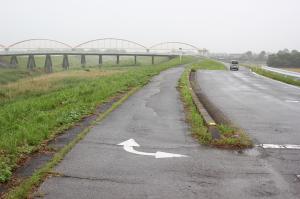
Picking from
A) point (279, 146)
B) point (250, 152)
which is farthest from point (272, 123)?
point (250, 152)

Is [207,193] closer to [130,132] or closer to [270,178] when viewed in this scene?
[270,178]

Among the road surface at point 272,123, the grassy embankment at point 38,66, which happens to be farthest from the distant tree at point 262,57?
the road surface at point 272,123

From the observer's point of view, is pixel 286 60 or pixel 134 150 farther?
pixel 286 60

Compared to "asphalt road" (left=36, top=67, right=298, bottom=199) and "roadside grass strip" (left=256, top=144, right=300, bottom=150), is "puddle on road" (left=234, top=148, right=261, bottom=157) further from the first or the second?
"roadside grass strip" (left=256, top=144, right=300, bottom=150)

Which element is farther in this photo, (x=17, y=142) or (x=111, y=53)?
(x=111, y=53)

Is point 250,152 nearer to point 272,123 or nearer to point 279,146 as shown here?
point 279,146

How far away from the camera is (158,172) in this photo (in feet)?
19.5

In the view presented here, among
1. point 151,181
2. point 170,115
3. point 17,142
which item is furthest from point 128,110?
point 151,181

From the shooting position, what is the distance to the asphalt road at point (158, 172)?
511 cm

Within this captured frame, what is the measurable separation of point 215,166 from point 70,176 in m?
2.25

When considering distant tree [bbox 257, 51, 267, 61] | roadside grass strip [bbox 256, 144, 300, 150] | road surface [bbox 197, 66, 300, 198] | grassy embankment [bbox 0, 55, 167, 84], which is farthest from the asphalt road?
distant tree [bbox 257, 51, 267, 61]

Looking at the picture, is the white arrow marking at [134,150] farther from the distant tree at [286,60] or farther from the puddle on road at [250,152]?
the distant tree at [286,60]

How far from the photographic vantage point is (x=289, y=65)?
7606 cm

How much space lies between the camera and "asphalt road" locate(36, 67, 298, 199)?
201 inches
